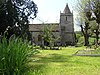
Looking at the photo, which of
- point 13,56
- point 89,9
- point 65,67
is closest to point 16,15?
point 89,9

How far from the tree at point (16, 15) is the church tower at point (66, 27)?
4320cm

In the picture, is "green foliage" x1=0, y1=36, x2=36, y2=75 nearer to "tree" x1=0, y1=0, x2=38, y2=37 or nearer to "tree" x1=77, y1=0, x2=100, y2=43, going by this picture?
"tree" x1=0, y1=0, x2=38, y2=37

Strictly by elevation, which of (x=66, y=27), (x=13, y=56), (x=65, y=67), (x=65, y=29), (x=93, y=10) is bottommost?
(x=65, y=67)

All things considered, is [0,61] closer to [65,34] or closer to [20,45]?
[20,45]

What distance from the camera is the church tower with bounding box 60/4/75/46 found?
90.6 meters

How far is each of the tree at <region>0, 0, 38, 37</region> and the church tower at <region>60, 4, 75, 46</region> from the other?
43.2m

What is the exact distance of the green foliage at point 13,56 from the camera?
618cm

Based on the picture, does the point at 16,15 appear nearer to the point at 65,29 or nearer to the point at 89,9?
the point at 89,9

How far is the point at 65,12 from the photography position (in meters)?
91.2

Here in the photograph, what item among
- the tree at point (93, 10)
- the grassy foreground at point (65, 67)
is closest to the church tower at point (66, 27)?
the tree at point (93, 10)

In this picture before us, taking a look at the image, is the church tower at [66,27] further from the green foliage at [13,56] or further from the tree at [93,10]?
the green foliage at [13,56]

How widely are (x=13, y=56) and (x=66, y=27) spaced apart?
85354 mm

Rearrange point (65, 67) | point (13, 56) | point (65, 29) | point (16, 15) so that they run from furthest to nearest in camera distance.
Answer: point (65, 29) → point (16, 15) → point (65, 67) → point (13, 56)

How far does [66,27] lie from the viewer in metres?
91.2
